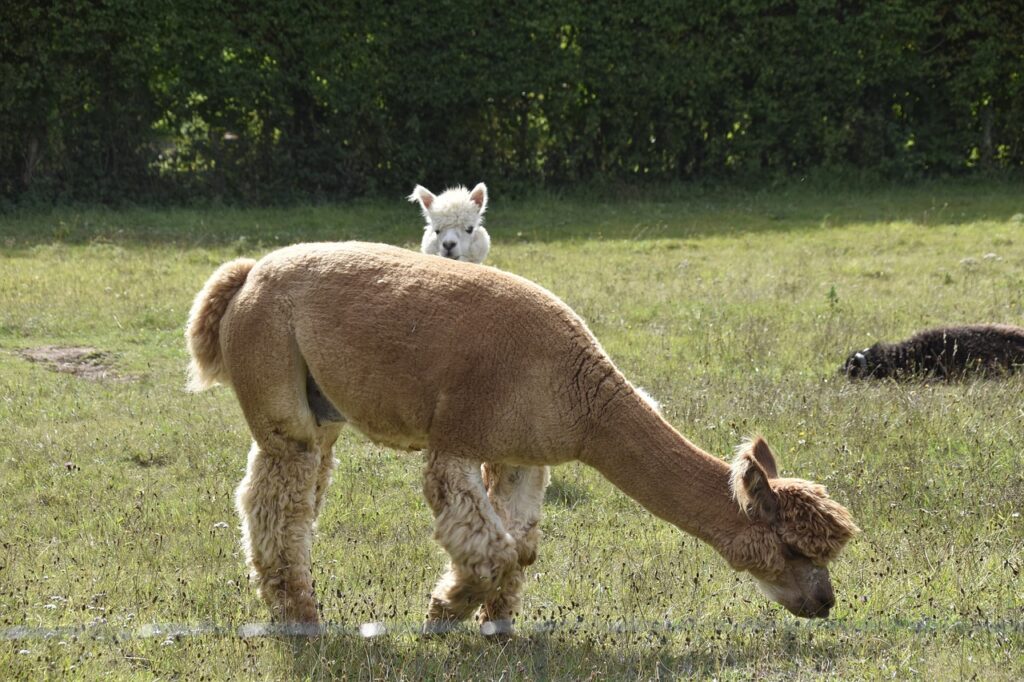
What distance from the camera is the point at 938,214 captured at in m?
16.5

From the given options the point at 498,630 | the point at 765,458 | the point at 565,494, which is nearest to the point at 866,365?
the point at 565,494

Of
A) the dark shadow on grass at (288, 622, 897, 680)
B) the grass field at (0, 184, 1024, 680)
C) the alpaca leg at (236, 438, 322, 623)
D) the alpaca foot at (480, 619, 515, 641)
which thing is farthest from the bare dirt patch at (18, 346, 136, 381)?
the alpaca foot at (480, 619, 515, 641)

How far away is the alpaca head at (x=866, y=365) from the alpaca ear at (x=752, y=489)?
4.57 m

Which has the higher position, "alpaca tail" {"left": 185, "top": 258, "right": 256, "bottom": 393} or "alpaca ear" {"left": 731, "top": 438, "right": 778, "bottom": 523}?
"alpaca tail" {"left": 185, "top": 258, "right": 256, "bottom": 393}

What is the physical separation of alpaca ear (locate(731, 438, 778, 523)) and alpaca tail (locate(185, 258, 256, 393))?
2204 mm

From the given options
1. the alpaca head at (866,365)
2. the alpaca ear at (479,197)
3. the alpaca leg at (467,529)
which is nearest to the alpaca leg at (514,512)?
the alpaca leg at (467,529)

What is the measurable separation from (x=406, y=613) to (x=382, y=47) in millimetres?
14123

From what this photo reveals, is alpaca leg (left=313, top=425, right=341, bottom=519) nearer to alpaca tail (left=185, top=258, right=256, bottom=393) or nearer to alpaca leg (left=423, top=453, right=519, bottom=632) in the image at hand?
alpaca tail (left=185, top=258, right=256, bottom=393)

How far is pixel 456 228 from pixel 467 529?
500 cm

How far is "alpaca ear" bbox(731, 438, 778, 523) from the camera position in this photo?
4488 mm

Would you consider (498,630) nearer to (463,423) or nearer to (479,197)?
(463,423)

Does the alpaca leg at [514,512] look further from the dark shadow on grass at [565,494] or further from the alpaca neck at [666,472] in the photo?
the dark shadow on grass at [565,494]

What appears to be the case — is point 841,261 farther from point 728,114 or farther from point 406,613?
point 406,613

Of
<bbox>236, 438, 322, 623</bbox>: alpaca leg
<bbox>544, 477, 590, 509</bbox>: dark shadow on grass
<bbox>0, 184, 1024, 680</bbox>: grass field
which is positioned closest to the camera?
<bbox>0, 184, 1024, 680</bbox>: grass field
